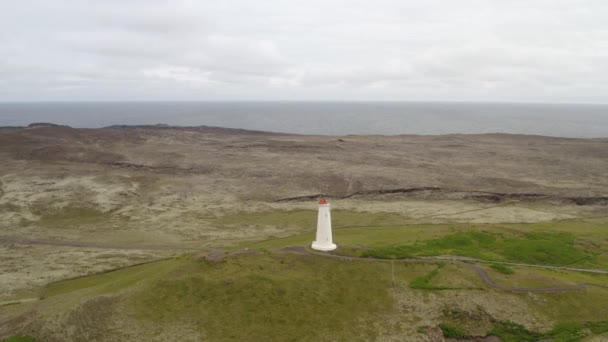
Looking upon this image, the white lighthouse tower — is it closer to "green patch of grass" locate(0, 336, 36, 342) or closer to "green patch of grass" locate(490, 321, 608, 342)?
"green patch of grass" locate(490, 321, 608, 342)

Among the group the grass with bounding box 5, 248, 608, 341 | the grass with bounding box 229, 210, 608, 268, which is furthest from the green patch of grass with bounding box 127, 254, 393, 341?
the grass with bounding box 229, 210, 608, 268

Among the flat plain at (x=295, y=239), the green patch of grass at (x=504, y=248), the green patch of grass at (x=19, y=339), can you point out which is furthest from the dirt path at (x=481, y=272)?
the green patch of grass at (x=19, y=339)

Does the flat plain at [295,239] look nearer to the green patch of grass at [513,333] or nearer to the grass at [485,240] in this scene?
the green patch of grass at [513,333]

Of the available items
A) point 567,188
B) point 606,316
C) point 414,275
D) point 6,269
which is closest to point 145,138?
point 6,269

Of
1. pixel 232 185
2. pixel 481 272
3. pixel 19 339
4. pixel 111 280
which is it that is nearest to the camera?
pixel 19 339

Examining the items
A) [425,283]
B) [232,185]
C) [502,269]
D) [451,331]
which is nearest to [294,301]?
[425,283]

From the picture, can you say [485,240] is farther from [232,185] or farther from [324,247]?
[232,185]
